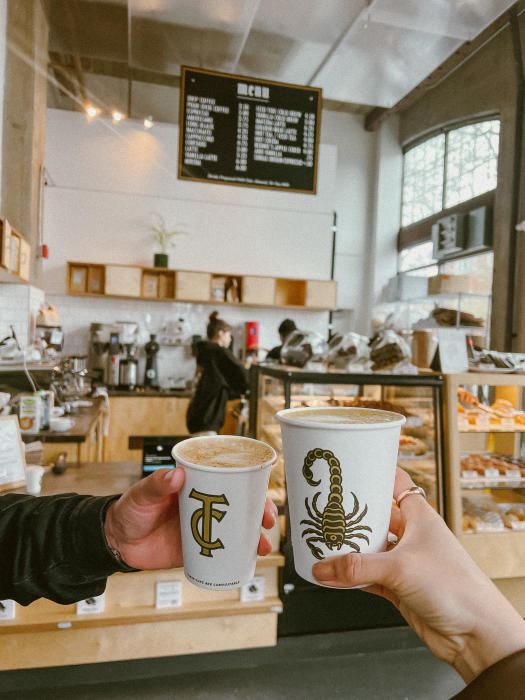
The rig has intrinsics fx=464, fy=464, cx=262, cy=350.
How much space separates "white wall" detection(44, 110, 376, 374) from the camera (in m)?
6.26

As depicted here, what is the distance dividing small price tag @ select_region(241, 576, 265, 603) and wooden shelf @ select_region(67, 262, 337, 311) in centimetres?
461

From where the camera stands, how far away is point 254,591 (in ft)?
7.02

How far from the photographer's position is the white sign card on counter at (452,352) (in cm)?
246

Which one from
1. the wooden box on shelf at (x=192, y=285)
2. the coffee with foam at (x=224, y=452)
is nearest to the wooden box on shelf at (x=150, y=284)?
the wooden box on shelf at (x=192, y=285)

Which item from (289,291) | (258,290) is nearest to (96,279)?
(258,290)

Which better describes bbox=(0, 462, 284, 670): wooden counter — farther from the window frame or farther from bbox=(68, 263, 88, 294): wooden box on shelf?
the window frame

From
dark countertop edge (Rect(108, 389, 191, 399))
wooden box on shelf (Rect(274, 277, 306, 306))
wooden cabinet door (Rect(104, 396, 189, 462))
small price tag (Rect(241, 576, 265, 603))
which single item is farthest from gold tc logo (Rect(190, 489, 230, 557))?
wooden box on shelf (Rect(274, 277, 306, 306))

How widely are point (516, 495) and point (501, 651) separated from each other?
101 inches

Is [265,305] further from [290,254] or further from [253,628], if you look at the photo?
[253,628]

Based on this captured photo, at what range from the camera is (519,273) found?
221 inches

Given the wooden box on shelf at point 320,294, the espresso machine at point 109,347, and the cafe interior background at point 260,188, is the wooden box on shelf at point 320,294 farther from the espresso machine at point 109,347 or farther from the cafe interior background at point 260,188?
the espresso machine at point 109,347

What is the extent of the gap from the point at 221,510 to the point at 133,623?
162 cm

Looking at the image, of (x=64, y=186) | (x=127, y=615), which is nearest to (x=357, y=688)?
(x=127, y=615)

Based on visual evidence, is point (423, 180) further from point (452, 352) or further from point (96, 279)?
point (452, 352)
